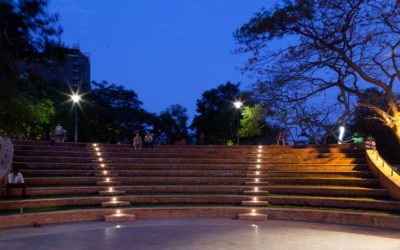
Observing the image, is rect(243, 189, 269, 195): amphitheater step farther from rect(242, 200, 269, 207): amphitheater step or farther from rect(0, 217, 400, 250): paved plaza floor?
rect(0, 217, 400, 250): paved plaza floor

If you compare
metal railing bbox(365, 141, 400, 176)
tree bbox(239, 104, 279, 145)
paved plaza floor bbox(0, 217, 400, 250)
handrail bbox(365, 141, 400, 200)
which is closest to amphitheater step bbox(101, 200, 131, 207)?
paved plaza floor bbox(0, 217, 400, 250)

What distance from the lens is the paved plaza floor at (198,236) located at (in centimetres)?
805

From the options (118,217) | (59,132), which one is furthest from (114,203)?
(59,132)

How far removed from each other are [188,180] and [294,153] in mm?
5510

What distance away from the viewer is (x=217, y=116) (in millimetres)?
41844

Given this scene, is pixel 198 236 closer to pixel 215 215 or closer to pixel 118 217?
pixel 215 215

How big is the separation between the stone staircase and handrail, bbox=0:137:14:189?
1.77ft

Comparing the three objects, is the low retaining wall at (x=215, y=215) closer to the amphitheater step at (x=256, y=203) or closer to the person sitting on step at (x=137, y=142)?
the amphitheater step at (x=256, y=203)

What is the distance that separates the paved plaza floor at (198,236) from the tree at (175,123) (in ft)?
101

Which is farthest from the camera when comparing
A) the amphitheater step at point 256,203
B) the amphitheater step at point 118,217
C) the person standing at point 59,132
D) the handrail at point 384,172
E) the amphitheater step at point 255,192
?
the person standing at point 59,132

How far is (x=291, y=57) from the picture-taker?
14.9 metres

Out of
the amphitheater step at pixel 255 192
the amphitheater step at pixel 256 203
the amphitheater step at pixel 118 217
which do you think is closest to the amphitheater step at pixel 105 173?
the amphitheater step at pixel 118 217

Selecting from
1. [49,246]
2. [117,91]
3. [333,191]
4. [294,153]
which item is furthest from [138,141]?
[117,91]

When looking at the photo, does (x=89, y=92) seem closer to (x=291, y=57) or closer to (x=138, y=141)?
(x=138, y=141)
